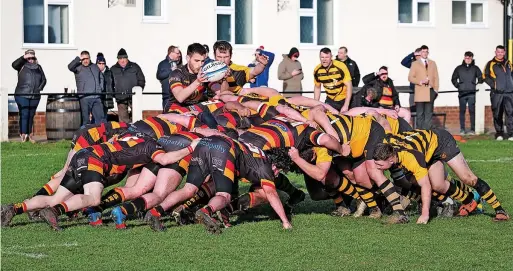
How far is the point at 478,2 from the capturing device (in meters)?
31.3

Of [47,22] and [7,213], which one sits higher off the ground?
[47,22]

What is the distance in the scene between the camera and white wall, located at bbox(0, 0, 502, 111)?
24.8 metres

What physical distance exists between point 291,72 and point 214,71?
483 inches

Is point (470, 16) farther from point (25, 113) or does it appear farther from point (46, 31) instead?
point (25, 113)

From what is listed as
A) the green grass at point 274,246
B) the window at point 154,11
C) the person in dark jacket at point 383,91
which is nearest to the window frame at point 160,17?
the window at point 154,11

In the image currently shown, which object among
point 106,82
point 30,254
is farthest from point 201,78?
point 106,82

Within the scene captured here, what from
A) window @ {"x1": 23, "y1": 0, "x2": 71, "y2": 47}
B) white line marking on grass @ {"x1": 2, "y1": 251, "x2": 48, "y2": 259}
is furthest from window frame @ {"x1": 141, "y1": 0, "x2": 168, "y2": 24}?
white line marking on grass @ {"x1": 2, "y1": 251, "x2": 48, "y2": 259}

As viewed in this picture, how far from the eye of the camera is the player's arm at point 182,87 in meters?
12.7

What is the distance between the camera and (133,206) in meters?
11.6

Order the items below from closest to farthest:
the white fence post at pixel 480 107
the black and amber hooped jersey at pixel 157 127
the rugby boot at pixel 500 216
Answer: the rugby boot at pixel 500 216 < the black and amber hooped jersey at pixel 157 127 < the white fence post at pixel 480 107

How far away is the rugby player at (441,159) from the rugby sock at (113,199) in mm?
2815

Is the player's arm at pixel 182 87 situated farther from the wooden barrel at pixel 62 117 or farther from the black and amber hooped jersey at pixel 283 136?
the wooden barrel at pixel 62 117

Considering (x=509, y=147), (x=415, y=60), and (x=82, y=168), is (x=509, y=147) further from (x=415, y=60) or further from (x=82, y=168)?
(x=82, y=168)

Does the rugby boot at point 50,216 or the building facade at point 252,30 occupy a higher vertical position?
the building facade at point 252,30
